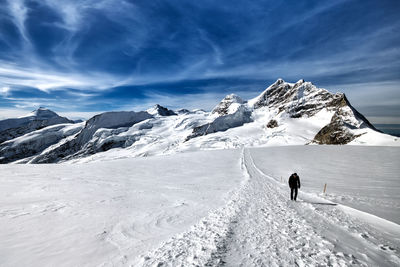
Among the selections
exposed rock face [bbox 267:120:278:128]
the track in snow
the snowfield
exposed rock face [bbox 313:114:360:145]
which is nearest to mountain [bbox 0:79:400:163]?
exposed rock face [bbox 267:120:278:128]

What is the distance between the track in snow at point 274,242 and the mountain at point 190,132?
8983 centimetres

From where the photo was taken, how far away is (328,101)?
142m

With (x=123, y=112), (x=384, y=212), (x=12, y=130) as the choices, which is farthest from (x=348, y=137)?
(x=12, y=130)

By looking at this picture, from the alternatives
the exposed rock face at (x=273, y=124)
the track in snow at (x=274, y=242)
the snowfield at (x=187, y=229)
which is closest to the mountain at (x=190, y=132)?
the exposed rock face at (x=273, y=124)

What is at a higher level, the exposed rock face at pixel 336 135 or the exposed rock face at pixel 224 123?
the exposed rock face at pixel 224 123

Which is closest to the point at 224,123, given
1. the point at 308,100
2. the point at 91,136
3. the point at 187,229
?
the point at 308,100

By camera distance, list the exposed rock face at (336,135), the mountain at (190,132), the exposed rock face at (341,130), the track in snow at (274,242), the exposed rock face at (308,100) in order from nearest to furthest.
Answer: the track in snow at (274,242), the exposed rock face at (336,135), the exposed rock face at (341,130), the mountain at (190,132), the exposed rock face at (308,100)

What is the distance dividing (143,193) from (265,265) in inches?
354

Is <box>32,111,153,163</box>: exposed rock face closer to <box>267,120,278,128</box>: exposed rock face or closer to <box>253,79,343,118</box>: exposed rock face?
<box>267,120,278,128</box>: exposed rock face

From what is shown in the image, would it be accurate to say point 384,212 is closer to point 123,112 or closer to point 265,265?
point 265,265

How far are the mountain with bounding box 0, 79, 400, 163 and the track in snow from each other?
89825 mm

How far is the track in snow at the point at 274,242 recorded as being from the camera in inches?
198

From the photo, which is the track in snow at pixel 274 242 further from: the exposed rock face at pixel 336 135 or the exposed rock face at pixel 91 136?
the exposed rock face at pixel 91 136

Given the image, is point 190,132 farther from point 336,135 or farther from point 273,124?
point 336,135
